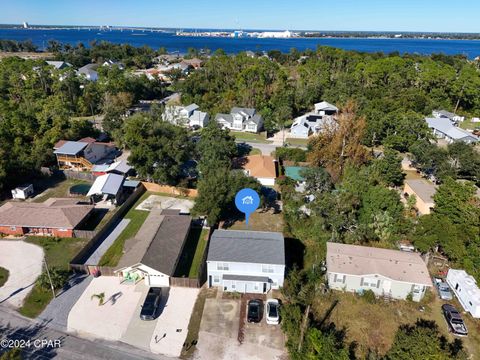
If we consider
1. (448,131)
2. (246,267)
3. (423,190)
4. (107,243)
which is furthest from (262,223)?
(448,131)

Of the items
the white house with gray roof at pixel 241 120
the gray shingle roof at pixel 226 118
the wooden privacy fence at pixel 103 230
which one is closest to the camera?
the wooden privacy fence at pixel 103 230

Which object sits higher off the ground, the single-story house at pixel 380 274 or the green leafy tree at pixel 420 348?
the green leafy tree at pixel 420 348

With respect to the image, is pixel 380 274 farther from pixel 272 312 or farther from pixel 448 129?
pixel 448 129

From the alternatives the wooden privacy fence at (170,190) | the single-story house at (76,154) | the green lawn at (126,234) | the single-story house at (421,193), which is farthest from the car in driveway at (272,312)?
the single-story house at (76,154)

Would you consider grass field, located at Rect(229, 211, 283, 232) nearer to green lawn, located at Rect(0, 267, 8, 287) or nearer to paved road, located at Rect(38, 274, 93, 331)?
paved road, located at Rect(38, 274, 93, 331)

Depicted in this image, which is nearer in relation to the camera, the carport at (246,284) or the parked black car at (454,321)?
the parked black car at (454,321)

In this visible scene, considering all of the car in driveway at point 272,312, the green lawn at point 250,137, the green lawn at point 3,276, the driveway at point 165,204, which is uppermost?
the car in driveway at point 272,312

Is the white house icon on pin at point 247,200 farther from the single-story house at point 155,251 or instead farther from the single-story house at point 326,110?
the single-story house at point 326,110
